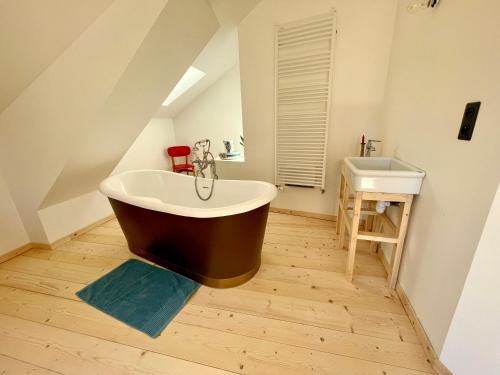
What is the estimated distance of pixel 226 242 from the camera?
138 centimetres

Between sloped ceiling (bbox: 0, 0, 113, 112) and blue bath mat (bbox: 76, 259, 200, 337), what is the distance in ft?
5.19

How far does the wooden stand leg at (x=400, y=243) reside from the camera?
128 cm

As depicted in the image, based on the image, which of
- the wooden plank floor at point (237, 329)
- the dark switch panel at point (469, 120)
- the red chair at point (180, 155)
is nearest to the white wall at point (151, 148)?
the red chair at point (180, 155)

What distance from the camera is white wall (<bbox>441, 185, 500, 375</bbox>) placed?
0.78 meters

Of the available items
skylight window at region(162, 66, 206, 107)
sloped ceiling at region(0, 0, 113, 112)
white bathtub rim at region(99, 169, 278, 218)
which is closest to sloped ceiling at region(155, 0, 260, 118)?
skylight window at region(162, 66, 206, 107)

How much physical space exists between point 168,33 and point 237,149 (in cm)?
221

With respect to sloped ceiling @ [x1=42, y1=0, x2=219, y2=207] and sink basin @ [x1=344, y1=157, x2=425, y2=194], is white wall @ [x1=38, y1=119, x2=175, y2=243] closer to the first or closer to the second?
sloped ceiling @ [x1=42, y1=0, x2=219, y2=207]

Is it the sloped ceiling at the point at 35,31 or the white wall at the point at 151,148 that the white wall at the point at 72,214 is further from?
the sloped ceiling at the point at 35,31

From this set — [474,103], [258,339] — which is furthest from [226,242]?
[474,103]

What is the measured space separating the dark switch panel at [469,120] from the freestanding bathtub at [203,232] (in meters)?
1.00

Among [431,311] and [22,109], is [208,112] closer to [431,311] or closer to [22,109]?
[22,109]

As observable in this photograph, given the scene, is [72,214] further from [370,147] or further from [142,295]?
[370,147]

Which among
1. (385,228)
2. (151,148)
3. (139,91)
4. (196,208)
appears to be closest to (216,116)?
(151,148)

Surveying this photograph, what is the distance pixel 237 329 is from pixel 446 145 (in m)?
1.50
